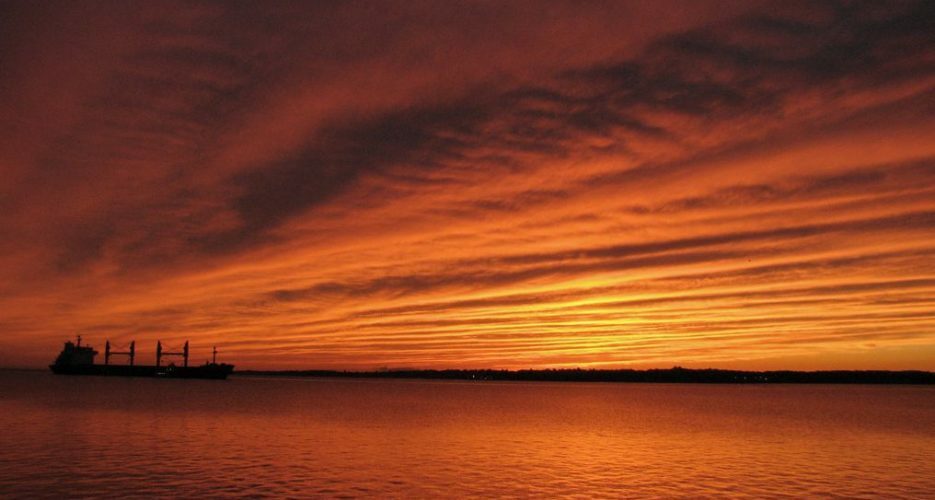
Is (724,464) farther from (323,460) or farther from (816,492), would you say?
(323,460)

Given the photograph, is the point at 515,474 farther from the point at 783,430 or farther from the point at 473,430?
the point at 783,430

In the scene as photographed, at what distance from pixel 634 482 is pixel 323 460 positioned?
61.3ft

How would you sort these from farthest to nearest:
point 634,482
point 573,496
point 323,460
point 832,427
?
1. point 832,427
2. point 323,460
3. point 634,482
4. point 573,496

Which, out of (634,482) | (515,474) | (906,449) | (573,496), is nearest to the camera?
(573,496)

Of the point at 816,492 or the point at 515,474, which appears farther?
the point at 515,474

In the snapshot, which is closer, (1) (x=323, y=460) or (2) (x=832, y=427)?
(1) (x=323, y=460)

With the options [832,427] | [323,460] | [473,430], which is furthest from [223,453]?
[832,427]

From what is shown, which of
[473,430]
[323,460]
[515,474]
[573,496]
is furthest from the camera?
[473,430]

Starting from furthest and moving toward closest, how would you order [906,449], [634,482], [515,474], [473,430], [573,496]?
[473,430] → [906,449] → [515,474] → [634,482] → [573,496]

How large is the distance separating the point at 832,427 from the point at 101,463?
71.5 metres

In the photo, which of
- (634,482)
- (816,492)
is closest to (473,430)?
(634,482)

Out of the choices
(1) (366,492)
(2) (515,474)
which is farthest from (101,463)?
(2) (515,474)

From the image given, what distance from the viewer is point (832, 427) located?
78.2 m

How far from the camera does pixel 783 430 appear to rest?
241 ft
